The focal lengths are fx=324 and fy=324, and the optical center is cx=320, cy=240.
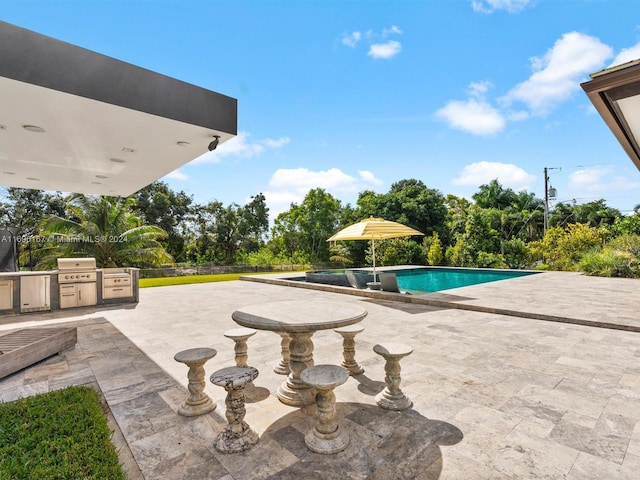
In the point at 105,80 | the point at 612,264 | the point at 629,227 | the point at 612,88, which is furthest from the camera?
the point at 629,227

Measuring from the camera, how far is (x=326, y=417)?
8.16 feet

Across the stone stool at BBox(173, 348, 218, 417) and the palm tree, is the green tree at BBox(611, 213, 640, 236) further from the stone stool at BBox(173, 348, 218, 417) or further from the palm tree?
the palm tree

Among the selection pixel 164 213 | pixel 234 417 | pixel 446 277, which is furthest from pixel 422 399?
pixel 164 213

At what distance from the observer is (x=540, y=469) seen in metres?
2.19

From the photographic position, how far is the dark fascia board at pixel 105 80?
3.07m

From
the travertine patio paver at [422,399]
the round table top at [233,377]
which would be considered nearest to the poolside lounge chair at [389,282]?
the travertine patio paver at [422,399]

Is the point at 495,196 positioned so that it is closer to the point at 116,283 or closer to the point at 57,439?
the point at 116,283

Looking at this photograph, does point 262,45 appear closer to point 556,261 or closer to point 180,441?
point 180,441

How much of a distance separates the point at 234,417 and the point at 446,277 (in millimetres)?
14475

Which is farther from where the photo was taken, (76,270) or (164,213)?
(164,213)

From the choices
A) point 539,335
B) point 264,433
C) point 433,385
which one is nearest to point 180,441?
point 264,433

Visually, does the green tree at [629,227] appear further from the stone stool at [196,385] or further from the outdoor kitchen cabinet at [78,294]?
the outdoor kitchen cabinet at [78,294]

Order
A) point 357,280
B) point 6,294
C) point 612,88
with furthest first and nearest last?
point 357,280 → point 6,294 → point 612,88

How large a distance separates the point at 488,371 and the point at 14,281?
10.1m
